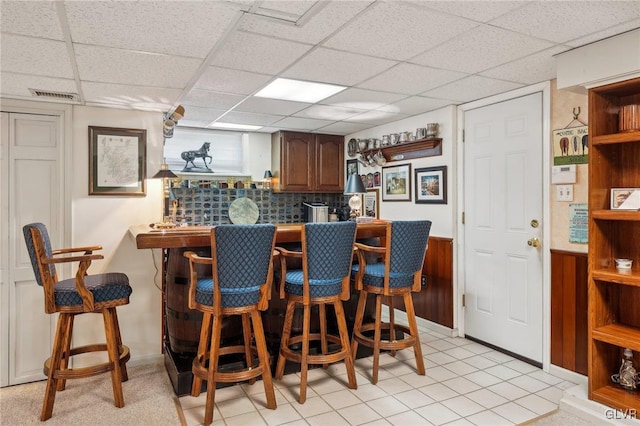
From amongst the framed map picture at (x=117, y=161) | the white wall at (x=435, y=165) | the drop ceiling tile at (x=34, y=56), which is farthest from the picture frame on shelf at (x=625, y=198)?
the framed map picture at (x=117, y=161)

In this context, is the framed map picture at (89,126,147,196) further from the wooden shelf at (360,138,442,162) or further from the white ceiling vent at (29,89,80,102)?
the wooden shelf at (360,138,442,162)

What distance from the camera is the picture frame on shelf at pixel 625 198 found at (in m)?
2.38

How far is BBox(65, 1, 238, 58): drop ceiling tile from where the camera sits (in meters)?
1.76

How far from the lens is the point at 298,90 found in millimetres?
3330

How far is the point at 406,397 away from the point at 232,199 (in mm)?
3272

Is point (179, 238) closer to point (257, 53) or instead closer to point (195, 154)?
point (257, 53)

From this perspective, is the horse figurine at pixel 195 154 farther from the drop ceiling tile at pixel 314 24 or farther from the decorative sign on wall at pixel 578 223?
the decorative sign on wall at pixel 578 223

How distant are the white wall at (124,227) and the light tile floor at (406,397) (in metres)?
1.01

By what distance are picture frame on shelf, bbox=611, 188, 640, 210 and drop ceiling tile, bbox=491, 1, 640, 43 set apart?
0.95 meters

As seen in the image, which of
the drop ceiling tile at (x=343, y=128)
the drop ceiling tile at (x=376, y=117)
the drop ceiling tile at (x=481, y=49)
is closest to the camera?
the drop ceiling tile at (x=481, y=49)

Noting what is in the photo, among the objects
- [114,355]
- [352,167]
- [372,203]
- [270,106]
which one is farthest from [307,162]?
[114,355]

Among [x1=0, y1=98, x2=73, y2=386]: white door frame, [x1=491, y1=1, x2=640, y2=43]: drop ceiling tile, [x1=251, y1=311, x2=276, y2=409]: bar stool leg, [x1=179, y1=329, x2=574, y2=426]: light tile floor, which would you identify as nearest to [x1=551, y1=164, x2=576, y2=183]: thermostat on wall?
[x1=491, y1=1, x2=640, y2=43]: drop ceiling tile

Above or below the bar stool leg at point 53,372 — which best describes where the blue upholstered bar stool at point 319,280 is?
above

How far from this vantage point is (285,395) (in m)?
2.73
